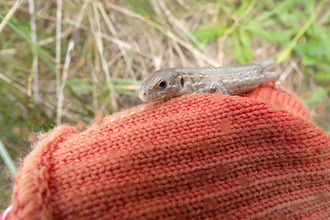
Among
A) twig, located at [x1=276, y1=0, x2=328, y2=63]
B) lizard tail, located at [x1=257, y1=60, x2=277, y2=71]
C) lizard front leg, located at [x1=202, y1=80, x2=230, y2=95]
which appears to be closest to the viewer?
lizard front leg, located at [x1=202, y1=80, x2=230, y2=95]

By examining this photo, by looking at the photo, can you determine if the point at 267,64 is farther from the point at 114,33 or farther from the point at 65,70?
the point at 65,70

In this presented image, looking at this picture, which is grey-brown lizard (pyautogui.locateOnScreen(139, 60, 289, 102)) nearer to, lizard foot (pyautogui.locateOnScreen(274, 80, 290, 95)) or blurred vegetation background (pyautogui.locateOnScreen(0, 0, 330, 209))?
lizard foot (pyautogui.locateOnScreen(274, 80, 290, 95))

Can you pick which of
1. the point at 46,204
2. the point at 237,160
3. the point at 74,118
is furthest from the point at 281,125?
the point at 74,118

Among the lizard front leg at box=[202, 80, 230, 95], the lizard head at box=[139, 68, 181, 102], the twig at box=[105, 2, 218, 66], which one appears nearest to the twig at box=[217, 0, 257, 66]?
the twig at box=[105, 2, 218, 66]

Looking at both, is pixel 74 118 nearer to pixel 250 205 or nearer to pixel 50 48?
pixel 50 48

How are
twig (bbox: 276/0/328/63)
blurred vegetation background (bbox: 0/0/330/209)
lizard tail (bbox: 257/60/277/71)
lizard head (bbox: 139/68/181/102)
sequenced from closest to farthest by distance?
lizard head (bbox: 139/68/181/102), lizard tail (bbox: 257/60/277/71), blurred vegetation background (bbox: 0/0/330/209), twig (bbox: 276/0/328/63)

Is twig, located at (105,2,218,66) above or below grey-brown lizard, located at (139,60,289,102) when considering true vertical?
above

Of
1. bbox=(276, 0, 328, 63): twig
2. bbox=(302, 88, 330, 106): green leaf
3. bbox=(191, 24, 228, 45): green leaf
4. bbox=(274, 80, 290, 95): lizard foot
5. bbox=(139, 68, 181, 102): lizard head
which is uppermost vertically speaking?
bbox=(191, 24, 228, 45): green leaf

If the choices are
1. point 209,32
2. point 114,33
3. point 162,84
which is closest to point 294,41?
point 209,32
